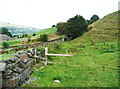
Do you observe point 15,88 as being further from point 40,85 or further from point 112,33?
point 112,33

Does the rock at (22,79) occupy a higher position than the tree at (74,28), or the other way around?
the tree at (74,28)

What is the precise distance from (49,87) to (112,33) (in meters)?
45.6

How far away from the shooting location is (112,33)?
153 ft

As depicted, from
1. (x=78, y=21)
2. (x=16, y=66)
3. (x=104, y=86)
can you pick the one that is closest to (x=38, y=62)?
(x=16, y=66)

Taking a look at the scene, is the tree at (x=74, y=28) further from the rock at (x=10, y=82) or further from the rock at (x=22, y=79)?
the rock at (x=10, y=82)

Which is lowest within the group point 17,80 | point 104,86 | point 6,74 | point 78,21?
point 104,86

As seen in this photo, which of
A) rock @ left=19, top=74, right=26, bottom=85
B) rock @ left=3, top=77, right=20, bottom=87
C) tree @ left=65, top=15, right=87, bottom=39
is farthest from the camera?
tree @ left=65, top=15, right=87, bottom=39

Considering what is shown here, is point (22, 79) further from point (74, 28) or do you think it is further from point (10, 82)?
point (74, 28)

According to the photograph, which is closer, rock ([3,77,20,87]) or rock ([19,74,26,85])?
rock ([3,77,20,87])

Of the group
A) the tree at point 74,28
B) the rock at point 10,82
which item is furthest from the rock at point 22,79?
the tree at point 74,28

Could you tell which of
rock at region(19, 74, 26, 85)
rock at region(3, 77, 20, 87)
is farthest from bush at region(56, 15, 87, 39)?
rock at region(3, 77, 20, 87)

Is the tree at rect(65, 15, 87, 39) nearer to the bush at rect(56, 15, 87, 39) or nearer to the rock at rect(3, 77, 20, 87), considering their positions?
the bush at rect(56, 15, 87, 39)

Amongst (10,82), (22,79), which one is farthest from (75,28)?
(10,82)

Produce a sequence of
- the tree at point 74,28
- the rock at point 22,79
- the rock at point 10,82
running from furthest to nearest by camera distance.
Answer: the tree at point 74,28
the rock at point 22,79
the rock at point 10,82
